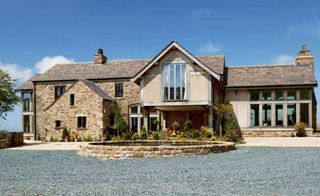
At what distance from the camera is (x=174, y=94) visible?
100ft

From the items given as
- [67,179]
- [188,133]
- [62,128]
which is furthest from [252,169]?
[62,128]

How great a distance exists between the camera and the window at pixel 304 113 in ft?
108

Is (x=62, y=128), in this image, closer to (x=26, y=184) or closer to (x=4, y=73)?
(x=4, y=73)

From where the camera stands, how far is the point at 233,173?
11820 mm

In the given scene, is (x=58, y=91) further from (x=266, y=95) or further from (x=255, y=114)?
(x=266, y=95)

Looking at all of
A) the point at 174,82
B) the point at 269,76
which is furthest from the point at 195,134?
the point at 269,76

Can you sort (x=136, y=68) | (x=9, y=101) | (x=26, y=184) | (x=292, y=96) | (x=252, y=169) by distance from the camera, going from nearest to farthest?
(x=26, y=184)
(x=252, y=169)
(x=9, y=101)
(x=292, y=96)
(x=136, y=68)

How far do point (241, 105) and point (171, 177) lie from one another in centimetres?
2417

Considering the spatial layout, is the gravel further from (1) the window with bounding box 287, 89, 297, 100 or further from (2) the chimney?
(2) the chimney

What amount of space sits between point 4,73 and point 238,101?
20209 millimetres

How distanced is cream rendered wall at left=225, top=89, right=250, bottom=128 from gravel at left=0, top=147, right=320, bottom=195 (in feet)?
60.1

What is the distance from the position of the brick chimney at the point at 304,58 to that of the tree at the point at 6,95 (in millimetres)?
25791

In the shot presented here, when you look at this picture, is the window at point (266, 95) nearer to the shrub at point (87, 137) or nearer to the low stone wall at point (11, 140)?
the shrub at point (87, 137)

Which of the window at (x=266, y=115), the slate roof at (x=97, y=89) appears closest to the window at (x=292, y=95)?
the window at (x=266, y=115)
